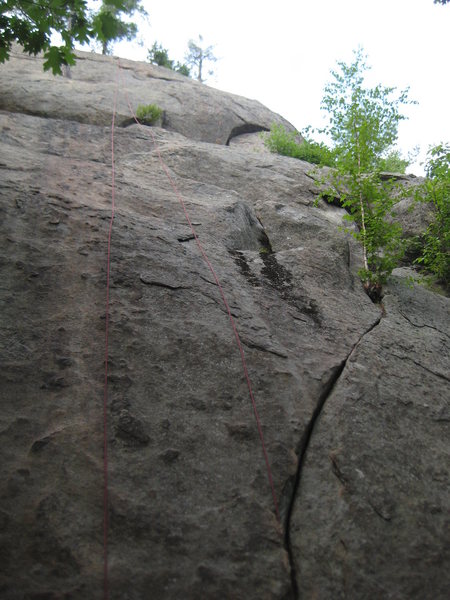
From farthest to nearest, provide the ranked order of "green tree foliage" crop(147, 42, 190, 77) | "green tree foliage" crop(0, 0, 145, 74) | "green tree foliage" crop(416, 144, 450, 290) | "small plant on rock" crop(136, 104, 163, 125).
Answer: "green tree foliage" crop(147, 42, 190, 77), "small plant on rock" crop(136, 104, 163, 125), "green tree foliage" crop(416, 144, 450, 290), "green tree foliage" crop(0, 0, 145, 74)

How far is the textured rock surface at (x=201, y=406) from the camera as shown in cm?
213

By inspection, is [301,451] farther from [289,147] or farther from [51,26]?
[289,147]

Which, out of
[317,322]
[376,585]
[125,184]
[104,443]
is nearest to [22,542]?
[104,443]

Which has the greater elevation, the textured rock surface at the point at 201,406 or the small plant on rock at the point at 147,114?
the small plant on rock at the point at 147,114

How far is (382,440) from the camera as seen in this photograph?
2799 millimetres

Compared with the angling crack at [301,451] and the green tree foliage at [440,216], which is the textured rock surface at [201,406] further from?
the green tree foliage at [440,216]

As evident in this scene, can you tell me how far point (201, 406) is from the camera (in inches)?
110

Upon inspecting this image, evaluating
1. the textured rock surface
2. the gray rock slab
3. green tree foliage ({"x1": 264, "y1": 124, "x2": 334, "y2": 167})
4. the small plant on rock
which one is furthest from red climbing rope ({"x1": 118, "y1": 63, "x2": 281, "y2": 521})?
green tree foliage ({"x1": 264, "y1": 124, "x2": 334, "y2": 167})

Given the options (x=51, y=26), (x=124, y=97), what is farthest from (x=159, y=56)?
(x=51, y=26)

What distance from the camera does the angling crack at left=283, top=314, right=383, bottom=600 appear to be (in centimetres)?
222

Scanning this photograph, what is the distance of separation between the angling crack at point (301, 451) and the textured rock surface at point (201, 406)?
0.01m

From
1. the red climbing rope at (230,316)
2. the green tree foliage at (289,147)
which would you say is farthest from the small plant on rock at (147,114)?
the green tree foliage at (289,147)

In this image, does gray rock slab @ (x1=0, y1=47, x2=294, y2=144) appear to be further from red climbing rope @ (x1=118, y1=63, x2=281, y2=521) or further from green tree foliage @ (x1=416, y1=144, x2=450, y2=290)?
green tree foliage @ (x1=416, y1=144, x2=450, y2=290)

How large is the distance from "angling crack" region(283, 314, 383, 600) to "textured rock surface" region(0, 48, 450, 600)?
0.01 meters
